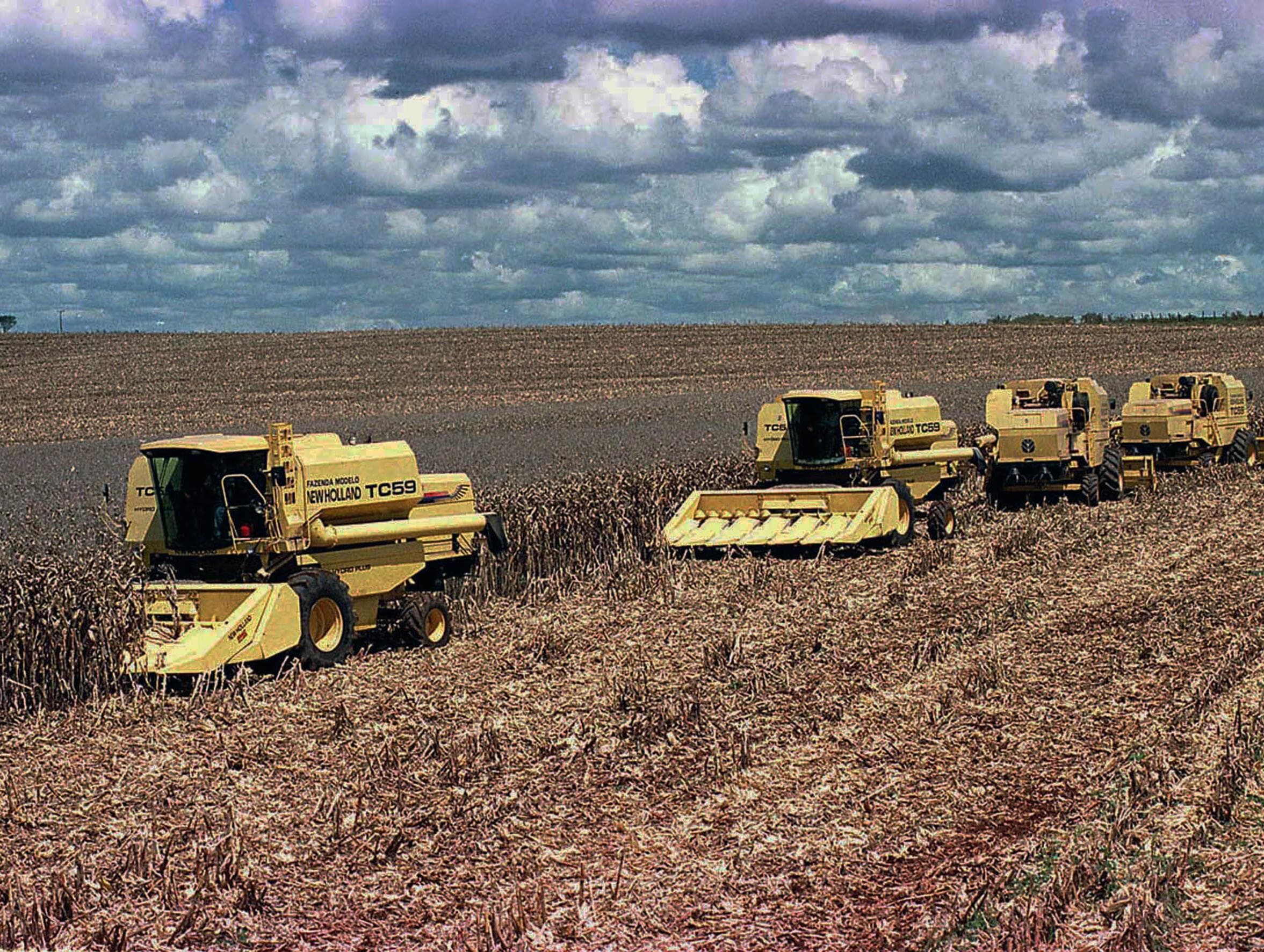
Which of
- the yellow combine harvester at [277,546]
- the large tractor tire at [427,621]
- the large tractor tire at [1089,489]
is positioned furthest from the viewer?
the large tractor tire at [1089,489]

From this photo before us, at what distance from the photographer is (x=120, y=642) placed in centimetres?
1016

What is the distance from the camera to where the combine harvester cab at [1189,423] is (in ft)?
77.6

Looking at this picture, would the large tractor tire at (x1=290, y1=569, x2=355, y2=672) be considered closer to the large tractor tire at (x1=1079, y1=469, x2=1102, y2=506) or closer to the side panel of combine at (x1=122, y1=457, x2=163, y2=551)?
the side panel of combine at (x1=122, y1=457, x2=163, y2=551)

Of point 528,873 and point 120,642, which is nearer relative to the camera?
point 528,873

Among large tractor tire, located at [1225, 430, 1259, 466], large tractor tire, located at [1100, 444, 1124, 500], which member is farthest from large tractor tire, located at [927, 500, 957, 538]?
large tractor tire, located at [1225, 430, 1259, 466]

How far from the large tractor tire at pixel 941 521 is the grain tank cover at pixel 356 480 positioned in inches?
304

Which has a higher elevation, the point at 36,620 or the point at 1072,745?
the point at 36,620

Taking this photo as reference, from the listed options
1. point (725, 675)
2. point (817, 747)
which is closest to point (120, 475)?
point (725, 675)

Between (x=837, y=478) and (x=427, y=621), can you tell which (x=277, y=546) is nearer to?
(x=427, y=621)

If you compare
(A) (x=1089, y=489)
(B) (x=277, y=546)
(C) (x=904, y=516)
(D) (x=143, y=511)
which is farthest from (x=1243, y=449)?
(D) (x=143, y=511)

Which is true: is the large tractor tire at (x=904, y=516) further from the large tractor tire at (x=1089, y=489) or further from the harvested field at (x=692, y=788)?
the harvested field at (x=692, y=788)

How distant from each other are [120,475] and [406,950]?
19.6 metres

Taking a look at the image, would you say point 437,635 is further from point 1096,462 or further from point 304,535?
point 1096,462

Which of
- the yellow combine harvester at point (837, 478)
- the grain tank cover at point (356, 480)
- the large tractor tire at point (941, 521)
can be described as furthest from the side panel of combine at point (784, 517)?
the grain tank cover at point (356, 480)
